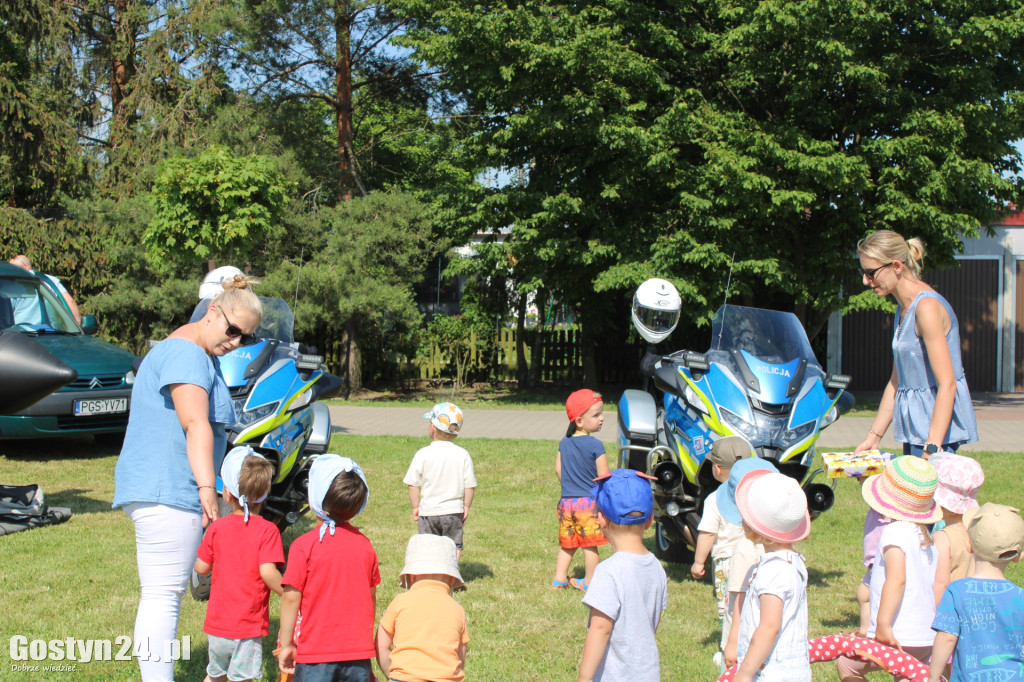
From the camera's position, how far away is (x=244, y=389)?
18.8 feet

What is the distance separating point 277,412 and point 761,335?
3.18 meters

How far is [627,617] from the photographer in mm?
3166

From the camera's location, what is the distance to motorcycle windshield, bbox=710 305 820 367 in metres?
5.94

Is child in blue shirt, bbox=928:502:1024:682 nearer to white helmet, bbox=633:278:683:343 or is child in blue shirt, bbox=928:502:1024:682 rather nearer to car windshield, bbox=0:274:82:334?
white helmet, bbox=633:278:683:343

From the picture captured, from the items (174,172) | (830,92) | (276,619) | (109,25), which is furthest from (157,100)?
(276,619)

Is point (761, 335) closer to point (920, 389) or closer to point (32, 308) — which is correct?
point (920, 389)

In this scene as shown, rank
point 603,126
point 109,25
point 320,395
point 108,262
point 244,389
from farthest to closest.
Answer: point 109,25 → point 108,262 → point 603,126 → point 320,395 → point 244,389

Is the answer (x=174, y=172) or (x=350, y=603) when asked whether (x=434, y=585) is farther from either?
(x=174, y=172)

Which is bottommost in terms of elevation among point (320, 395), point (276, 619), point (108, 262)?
point (276, 619)

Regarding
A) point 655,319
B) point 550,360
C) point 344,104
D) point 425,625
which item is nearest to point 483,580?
point 655,319

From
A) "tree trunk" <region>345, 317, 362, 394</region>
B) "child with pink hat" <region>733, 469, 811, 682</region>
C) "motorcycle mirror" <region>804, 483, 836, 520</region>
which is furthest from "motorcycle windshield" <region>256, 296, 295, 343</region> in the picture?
"tree trunk" <region>345, 317, 362, 394</region>

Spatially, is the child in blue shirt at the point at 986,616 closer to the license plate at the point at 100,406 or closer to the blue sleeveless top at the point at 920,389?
the blue sleeveless top at the point at 920,389

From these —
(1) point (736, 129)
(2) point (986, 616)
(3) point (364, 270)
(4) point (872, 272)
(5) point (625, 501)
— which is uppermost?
(1) point (736, 129)

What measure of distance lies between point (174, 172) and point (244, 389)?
23.3 ft
